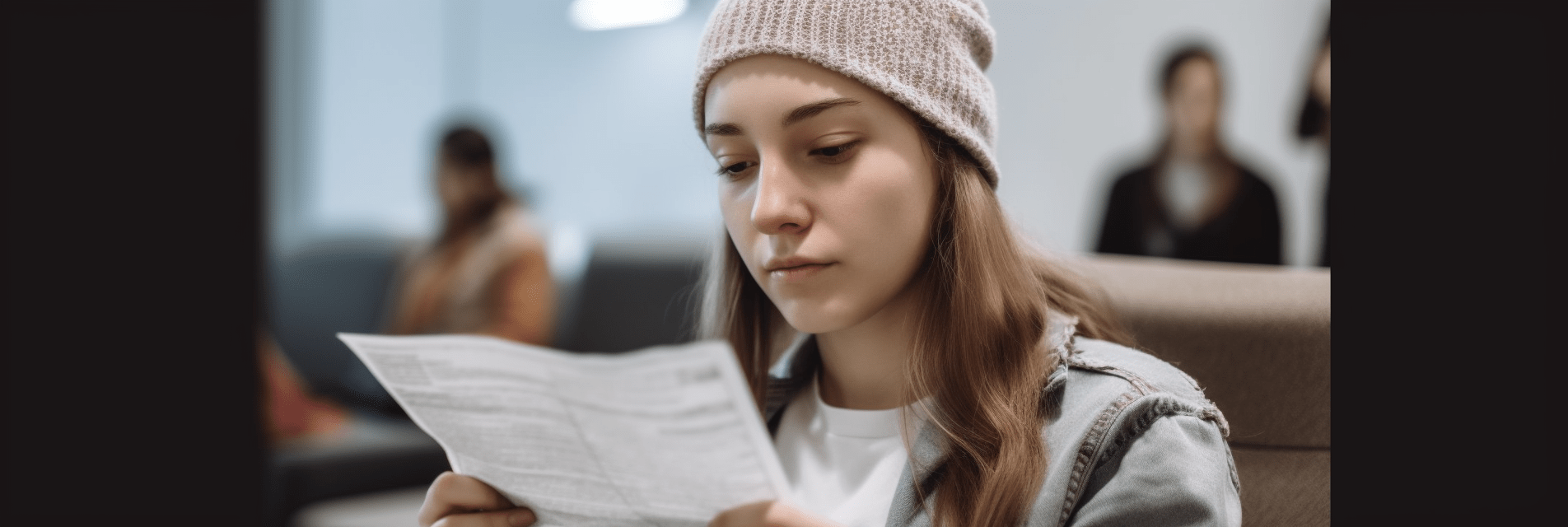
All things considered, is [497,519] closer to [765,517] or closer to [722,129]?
[765,517]

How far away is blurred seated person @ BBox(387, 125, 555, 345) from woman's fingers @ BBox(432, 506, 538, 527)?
1.60 meters

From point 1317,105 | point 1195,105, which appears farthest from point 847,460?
point 1195,105

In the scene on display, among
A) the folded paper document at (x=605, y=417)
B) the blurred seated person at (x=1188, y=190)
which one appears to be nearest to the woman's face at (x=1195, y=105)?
the blurred seated person at (x=1188, y=190)

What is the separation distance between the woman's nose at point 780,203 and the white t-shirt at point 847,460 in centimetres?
16

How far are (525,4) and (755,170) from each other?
9.63 feet

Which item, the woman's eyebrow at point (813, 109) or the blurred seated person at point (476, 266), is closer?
the woman's eyebrow at point (813, 109)

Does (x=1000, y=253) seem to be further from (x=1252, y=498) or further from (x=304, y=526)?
(x=304, y=526)

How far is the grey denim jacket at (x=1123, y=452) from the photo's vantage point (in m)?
0.61

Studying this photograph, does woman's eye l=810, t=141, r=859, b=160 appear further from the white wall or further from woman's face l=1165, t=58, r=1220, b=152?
woman's face l=1165, t=58, r=1220, b=152

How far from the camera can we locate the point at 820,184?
2.25 feet

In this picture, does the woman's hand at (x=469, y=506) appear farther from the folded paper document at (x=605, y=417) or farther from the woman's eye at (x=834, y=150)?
the woman's eye at (x=834, y=150)

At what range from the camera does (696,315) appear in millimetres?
1131

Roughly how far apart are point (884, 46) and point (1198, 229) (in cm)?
151

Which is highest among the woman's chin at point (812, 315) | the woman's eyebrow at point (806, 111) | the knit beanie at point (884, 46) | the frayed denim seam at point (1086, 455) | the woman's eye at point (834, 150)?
the knit beanie at point (884, 46)
